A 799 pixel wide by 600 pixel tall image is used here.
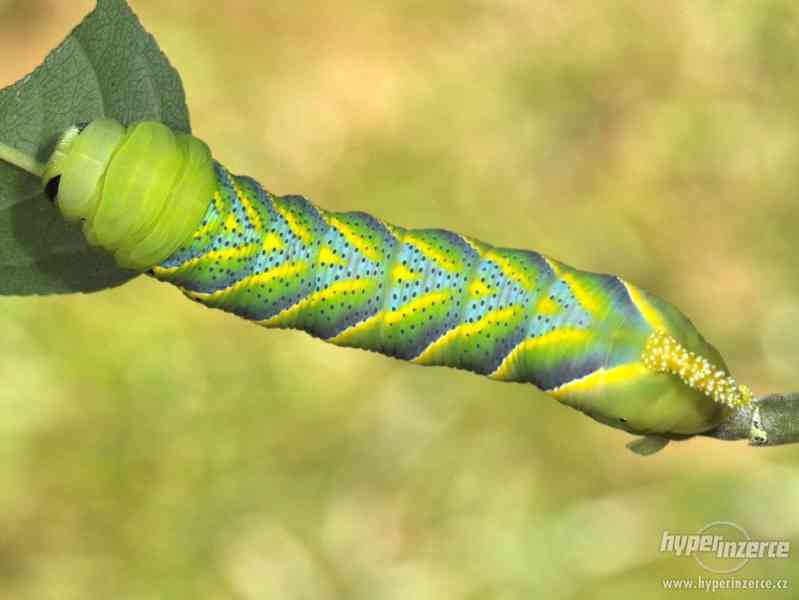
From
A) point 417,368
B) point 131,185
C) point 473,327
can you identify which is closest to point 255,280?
point 131,185

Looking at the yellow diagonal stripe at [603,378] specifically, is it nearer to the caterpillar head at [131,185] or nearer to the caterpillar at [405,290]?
the caterpillar at [405,290]

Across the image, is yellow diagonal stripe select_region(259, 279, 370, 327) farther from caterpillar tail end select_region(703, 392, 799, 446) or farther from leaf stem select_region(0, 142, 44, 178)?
caterpillar tail end select_region(703, 392, 799, 446)

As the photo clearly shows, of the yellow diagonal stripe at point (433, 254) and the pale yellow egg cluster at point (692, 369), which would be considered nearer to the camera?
the pale yellow egg cluster at point (692, 369)

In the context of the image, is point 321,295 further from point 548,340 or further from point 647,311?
point 647,311

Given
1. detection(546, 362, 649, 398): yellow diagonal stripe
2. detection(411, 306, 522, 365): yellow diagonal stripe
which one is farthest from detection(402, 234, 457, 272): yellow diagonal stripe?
detection(546, 362, 649, 398): yellow diagonal stripe

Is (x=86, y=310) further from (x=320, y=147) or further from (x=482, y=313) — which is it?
(x=482, y=313)

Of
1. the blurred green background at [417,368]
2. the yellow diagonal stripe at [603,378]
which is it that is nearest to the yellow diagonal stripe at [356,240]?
the yellow diagonal stripe at [603,378]

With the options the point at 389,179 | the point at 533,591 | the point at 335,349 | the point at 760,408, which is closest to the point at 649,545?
the point at 533,591
